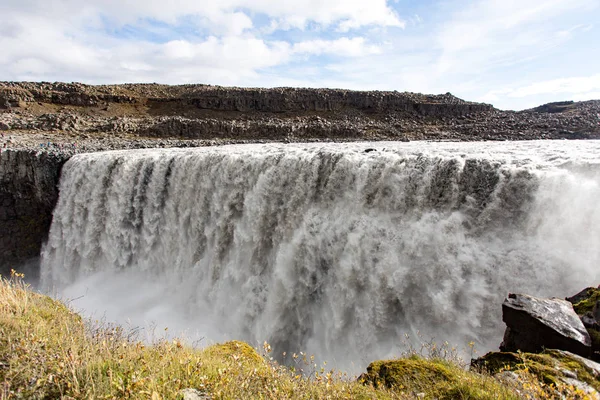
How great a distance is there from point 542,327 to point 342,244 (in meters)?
5.14

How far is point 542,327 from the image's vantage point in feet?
14.3

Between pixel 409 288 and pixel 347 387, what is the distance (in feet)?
16.0

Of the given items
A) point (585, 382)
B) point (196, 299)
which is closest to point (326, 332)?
point (196, 299)

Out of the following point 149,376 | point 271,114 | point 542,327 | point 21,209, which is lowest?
point 21,209

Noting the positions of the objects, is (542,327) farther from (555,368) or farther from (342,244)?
(342,244)

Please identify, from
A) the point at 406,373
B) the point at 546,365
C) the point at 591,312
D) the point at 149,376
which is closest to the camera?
the point at 149,376

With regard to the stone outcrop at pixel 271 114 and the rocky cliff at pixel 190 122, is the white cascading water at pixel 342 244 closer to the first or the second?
the rocky cliff at pixel 190 122

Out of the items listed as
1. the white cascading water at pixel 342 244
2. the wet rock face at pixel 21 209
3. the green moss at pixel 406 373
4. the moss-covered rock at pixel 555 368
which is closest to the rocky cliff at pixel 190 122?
the wet rock face at pixel 21 209

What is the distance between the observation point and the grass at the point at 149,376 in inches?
103

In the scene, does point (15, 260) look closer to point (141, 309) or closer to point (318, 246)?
point (141, 309)

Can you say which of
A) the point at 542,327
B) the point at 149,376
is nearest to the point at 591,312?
the point at 542,327

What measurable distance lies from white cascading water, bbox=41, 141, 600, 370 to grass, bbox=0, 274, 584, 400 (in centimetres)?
301

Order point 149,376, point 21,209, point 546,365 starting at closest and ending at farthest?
point 149,376 → point 546,365 → point 21,209

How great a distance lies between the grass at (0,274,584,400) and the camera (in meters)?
2.62
